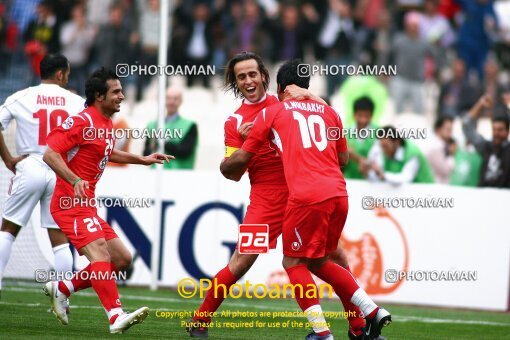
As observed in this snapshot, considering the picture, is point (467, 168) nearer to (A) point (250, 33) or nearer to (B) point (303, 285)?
(A) point (250, 33)

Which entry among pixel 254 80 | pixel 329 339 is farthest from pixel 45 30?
pixel 329 339

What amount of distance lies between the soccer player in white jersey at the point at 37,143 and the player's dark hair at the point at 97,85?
1613 millimetres

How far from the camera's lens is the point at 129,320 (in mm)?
10133

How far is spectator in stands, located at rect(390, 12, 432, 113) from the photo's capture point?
2217 centimetres

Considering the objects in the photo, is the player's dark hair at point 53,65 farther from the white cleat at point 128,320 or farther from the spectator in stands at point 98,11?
the spectator in stands at point 98,11

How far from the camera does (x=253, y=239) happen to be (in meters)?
10.6

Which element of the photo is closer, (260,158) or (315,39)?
(260,158)

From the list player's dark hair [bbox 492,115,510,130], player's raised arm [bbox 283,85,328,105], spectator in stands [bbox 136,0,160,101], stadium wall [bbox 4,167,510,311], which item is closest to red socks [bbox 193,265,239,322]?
player's raised arm [bbox 283,85,328,105]

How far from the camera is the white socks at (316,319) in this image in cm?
991

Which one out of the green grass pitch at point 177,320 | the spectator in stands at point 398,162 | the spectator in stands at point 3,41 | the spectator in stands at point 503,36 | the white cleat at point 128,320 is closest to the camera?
the white cleat at point 128,320

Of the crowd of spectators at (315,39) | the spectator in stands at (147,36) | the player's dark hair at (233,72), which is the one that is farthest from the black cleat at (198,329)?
the spectator in stands at (147,36)

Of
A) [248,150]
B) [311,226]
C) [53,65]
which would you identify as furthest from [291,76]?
[53,65]

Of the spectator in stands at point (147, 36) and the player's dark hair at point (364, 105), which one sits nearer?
the player's dark hair at point (364, 105)

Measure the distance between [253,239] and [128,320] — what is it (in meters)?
1.31
